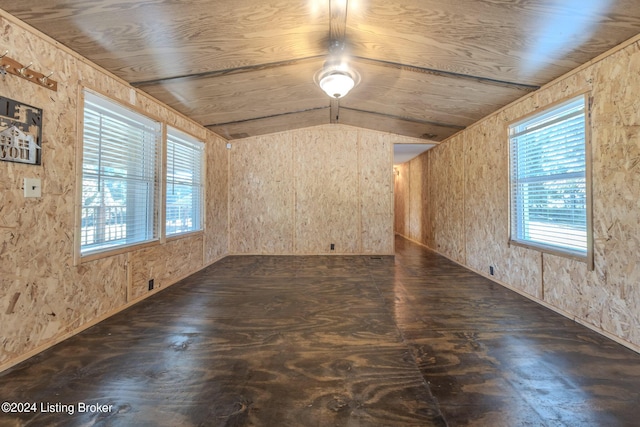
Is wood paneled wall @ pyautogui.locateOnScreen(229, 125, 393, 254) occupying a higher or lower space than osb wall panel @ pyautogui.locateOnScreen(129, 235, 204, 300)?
higher

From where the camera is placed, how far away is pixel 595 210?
7.34 ft

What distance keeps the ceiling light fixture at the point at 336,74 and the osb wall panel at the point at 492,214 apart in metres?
2.27

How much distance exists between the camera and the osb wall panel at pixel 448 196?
4.59m

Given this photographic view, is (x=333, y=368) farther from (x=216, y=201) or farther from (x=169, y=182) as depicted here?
(x=216, y=201)

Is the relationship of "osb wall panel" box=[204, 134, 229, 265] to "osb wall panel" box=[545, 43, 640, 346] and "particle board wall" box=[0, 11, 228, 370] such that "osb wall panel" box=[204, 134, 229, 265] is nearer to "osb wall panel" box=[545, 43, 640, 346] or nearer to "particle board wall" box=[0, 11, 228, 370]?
"particle board wall" box=[0, 11, 228, 370]

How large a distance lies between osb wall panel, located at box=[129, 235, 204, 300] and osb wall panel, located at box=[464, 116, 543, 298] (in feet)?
14.9

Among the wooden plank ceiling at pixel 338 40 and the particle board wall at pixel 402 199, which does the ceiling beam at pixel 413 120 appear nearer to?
the wooden plank ceiling at pixel 338 40

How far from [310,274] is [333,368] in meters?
2.31

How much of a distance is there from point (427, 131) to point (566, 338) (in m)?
3.78

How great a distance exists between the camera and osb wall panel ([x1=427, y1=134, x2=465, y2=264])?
181 inches

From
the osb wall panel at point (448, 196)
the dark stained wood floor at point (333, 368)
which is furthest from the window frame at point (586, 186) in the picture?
the osb wall panel at point (448, 196)

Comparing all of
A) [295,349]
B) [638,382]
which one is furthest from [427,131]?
[295,349]

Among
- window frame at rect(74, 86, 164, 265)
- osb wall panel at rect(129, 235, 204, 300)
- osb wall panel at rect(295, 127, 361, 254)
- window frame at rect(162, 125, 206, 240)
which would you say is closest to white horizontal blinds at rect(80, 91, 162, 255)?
window frame at rect(74, 86, 164, 265)

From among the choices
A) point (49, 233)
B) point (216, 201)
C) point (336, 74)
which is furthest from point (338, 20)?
point (216, 201)
